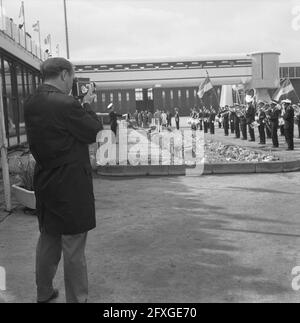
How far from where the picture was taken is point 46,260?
3.69 metres

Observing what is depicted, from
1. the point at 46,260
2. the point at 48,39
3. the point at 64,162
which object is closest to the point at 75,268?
the point at 46,260

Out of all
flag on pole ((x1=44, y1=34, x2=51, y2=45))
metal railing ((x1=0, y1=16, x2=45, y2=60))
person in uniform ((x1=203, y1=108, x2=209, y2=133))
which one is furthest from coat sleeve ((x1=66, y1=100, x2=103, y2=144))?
flag on pole ((x1=44, y1=34, x2=51, y2=45))

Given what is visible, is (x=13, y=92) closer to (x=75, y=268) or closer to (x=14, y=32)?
(x=14, y=32)

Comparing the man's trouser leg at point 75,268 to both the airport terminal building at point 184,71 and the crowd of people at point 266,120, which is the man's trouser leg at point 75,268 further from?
the airport terminal building at point 184,71

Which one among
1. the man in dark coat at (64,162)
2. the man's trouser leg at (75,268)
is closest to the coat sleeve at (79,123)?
the man in dark coat at (64,162)

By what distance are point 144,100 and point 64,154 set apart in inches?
A: 2158

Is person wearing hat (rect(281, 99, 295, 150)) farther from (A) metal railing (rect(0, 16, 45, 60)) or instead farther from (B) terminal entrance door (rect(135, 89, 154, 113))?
(B) terminal entrance door (rect(135, 89, 154, 113))

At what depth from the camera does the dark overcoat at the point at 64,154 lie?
10.9 ft

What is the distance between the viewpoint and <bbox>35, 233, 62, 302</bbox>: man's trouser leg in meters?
3.65

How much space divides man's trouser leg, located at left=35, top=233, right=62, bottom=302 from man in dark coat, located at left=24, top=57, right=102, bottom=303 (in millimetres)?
104

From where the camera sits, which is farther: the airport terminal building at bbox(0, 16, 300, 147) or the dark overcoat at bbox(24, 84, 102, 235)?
the airport terminal building at bbox(0, 16, 300, 147)

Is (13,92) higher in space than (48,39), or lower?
lower
